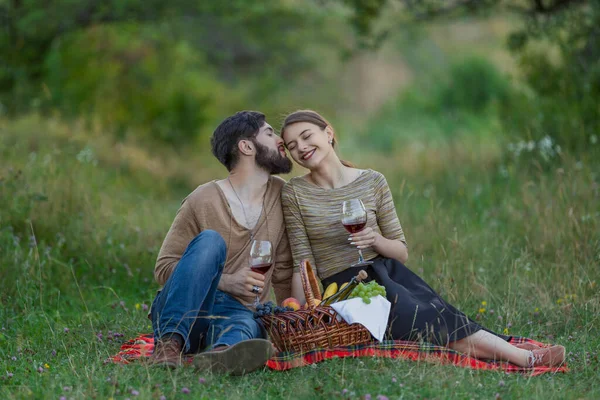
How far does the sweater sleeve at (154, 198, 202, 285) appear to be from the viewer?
4672 millimetres

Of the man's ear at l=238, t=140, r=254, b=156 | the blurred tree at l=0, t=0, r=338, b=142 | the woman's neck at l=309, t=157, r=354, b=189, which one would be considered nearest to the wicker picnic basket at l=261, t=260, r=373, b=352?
the woman's neck at l=309, t=157, r=354, b=189

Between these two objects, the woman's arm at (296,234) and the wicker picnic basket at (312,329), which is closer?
the wicker picnic basket at (312,329)

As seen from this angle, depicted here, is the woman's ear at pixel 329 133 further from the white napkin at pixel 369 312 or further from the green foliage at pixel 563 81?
the green foliage at pixel 563 81

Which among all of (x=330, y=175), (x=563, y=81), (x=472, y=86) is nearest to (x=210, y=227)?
(x=330, y=175)

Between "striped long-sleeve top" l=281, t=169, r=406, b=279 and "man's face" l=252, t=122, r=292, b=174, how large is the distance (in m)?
0.17

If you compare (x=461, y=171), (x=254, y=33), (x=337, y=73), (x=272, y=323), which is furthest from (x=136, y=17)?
(x=337, y=73)

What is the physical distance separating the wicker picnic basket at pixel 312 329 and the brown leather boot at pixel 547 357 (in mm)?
944

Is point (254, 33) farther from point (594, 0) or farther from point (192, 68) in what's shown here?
point (594, 0)

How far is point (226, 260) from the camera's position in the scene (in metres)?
4.81

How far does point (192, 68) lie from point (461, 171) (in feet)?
42.5

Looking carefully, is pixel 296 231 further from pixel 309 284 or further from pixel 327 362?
pixel 327 362

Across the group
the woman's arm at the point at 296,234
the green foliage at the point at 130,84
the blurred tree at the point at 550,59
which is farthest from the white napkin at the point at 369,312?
the green foliage at the point at 130,84

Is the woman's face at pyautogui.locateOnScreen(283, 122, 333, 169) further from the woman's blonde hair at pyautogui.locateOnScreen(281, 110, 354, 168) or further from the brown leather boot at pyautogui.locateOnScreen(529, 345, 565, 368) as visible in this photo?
the brown leather boot at pyautogui.locateOnScreen(529, 345, 565, 368)

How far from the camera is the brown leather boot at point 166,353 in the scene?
4.19 meters
